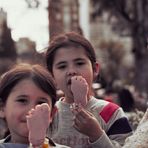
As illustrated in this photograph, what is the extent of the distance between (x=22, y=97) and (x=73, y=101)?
0.46 metres

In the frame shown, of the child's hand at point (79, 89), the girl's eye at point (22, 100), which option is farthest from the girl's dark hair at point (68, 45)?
the girl's eye at point (22, 100)

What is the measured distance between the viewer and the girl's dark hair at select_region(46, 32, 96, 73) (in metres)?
2.97

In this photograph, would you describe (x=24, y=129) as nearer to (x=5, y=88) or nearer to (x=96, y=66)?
(x=5, y=88)

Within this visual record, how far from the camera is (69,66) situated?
2.88 metres

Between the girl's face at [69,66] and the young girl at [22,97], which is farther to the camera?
the girl's face at [69,66]

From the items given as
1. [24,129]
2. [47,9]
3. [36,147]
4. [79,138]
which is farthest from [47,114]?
[47,9]

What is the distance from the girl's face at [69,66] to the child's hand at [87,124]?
0.33 m

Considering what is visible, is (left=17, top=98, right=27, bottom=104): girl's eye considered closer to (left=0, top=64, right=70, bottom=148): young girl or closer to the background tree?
(left=0, top=64, right=70, bottom=148): young girl

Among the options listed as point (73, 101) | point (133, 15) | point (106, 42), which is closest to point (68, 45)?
point (73, 101)

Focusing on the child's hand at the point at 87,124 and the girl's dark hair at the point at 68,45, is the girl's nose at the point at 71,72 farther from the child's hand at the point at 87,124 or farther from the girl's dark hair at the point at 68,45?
the child's hand at the point at 87,124

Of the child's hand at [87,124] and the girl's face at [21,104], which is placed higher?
the girl's face at [21,104]

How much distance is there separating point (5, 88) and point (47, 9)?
4.80 meters

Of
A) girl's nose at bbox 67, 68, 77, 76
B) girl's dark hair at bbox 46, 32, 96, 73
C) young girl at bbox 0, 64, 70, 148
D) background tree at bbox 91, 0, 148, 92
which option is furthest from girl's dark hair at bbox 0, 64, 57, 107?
background tree at bbox 91, 0, 148, 92

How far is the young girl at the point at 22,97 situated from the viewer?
240 cm
